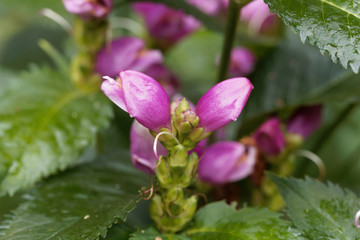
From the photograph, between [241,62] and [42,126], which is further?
[241,62]

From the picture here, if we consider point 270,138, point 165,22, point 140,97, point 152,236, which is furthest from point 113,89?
point 165,22

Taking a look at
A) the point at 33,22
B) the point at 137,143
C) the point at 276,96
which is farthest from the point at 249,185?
the point at 33,22

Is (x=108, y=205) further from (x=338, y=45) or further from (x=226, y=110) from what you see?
(x=338, y=45)

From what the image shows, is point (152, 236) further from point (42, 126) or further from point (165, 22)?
point (165, 22)

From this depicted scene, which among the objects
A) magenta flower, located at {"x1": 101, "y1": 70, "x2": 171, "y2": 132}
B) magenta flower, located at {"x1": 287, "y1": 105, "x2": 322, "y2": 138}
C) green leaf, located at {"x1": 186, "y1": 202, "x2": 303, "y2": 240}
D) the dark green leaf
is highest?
magenta flower, located at {"x1": 101, "y1": 70, "x2": 171, "y2": 132}

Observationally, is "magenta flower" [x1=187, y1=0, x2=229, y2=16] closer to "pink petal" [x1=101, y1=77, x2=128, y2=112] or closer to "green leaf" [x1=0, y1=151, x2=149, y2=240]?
"green leaf" [x1=0, y1=151, x2=149, y2=240]

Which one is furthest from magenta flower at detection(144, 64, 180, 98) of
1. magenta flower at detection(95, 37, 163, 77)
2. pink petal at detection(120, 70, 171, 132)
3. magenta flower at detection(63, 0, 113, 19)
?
pink petal at detection(120, 70, 171, 132)
